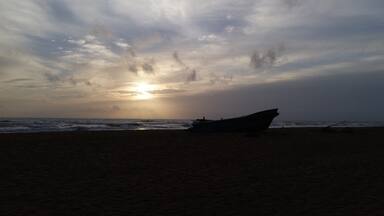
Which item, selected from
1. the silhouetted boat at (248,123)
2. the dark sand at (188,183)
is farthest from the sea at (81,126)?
the dark sand at (188,183)

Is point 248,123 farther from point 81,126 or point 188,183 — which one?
point 81,126

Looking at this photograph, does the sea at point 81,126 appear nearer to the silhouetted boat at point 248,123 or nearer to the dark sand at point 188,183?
the silhouetted boat at point 248,123

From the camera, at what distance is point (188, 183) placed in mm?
9914

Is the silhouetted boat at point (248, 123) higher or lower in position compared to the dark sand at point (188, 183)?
higher

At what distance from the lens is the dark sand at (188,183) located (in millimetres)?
7473

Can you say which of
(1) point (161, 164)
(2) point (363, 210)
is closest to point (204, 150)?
(1) point (161, 164)

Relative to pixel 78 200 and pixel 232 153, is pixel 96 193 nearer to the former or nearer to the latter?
Result: pixel 78 200

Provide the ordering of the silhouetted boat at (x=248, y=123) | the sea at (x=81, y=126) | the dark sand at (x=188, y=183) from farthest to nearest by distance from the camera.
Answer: the sea at (x=81, y=126), the silhouetted boat at (x=248, y=123), the dark sand at (x=188, y=183)

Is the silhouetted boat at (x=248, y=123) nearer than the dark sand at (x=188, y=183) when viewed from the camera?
No

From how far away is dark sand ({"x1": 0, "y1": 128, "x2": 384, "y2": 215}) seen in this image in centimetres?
747

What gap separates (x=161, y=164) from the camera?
43.0 ft

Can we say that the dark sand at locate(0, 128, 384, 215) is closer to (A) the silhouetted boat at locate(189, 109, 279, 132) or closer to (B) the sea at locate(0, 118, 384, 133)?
(A) the silhouetted boat at locate(189, 109, 279, 132)

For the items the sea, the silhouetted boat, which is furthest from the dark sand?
the sea

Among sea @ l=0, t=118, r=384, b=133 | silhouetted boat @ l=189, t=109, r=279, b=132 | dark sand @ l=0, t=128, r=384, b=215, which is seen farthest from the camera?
sea @ l=0, t=118, r=384, b=133
